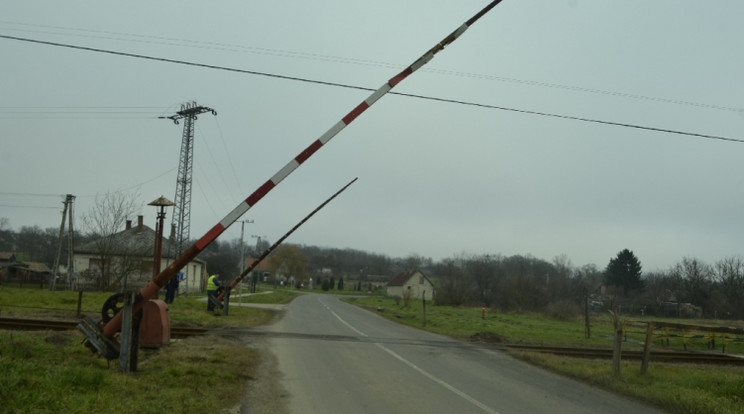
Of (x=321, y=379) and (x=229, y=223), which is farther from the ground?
(x=229, y=223)

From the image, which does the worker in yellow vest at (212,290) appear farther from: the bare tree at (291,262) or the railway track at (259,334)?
the bare tree at (291,262)

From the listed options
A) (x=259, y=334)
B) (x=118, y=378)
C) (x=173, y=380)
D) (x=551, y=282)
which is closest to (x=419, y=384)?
(x=173, y=380)

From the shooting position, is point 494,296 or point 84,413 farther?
point 494,296

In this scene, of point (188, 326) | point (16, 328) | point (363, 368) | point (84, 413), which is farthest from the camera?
point (188, 326)

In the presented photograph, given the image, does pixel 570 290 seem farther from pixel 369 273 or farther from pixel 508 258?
pixel 369 273

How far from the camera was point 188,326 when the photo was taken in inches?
771

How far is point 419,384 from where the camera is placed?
10336mm

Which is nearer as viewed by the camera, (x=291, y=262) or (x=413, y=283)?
(x=413, y=283)

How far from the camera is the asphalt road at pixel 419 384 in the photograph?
28.1 ft

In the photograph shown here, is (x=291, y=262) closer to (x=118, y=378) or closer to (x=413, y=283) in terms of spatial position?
(x=413, y=283)

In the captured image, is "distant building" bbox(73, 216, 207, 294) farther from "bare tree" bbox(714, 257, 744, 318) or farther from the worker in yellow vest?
"bare tree" bbox(714, 257, 744, 318)

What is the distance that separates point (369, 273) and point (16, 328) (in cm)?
14357

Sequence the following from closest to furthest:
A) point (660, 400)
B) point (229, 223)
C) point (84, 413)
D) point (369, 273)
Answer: point (84, 413) → point (229, 223) → point (660, 400) → point (369, 273)

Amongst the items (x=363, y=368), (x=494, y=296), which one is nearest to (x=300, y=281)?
(x=494, y=296)
